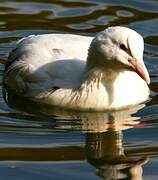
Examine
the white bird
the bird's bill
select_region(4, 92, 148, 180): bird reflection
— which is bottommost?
select_region(4, 92, 148, 180): bird reflection

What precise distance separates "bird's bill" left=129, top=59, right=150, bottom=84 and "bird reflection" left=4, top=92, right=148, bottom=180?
56 centimetres

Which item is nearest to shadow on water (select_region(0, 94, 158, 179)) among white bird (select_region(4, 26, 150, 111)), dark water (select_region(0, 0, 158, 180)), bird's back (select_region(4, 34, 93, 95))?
dark water (select_region(0, 0, 158, 180))

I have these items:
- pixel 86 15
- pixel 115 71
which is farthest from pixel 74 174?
pixel 86 15

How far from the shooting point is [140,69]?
850 cm

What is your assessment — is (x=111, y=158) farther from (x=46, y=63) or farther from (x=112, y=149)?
(x=46, y=63)

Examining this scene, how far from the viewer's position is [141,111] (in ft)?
30.2

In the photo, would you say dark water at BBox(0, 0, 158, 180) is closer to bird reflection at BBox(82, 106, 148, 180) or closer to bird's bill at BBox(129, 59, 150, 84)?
bird reflection at BBox(82, 106, 148, 180)

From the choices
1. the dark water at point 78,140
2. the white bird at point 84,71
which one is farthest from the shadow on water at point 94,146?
the white bird at point 84,71

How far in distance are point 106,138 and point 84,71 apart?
936mm

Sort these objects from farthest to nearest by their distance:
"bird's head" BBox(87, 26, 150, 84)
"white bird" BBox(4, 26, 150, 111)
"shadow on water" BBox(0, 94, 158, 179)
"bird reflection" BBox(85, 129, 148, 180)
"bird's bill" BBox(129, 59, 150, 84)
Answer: "white bird" BBox(4, 26, 150, 111)
"bird's head" BBox(87, 26, 150, 84)
"bird's bill" BBox(129, 59, 150, 84)
"shadow on water" BBox(0, 94, 158, 179)
"bird reflection" BBox(85, 129, 148, 180)

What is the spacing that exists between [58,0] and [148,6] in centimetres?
126

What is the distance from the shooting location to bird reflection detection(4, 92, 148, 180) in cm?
771

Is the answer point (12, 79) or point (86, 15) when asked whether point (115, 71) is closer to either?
point (12, 79)

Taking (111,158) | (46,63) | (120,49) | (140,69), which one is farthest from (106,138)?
(46,63)
